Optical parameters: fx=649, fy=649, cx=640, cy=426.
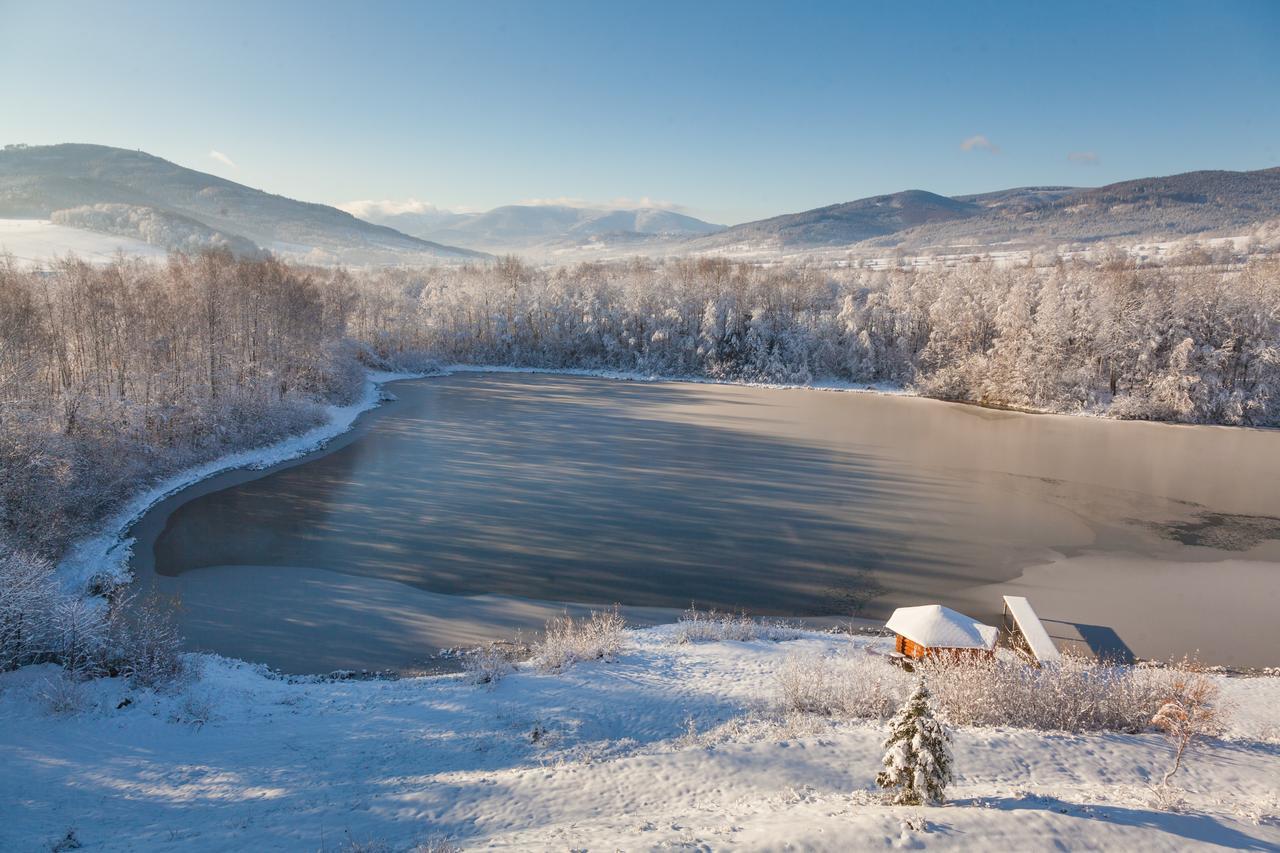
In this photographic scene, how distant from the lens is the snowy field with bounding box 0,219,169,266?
244 feet

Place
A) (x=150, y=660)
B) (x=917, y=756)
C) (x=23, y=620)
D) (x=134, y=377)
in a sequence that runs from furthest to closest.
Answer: (x=134, y=377) → (x=150, y=660) → (x=23, y=620) → (x=917, y=756)

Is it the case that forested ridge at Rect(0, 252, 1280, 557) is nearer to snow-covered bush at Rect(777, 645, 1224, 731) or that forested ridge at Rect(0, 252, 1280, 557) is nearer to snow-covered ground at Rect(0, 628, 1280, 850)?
snow-covered ground at Rect(0, 628, 1280, 850)

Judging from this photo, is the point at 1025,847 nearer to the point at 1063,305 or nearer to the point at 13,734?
the point at 13,734

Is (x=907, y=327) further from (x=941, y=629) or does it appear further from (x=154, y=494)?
(x=154, y=494)

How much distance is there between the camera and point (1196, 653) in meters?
13.1

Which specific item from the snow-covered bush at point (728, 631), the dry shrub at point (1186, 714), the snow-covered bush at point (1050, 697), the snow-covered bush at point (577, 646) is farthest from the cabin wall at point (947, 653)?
the snow-covered bush at point (577, 646)

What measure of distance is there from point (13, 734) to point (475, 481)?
1629 cm

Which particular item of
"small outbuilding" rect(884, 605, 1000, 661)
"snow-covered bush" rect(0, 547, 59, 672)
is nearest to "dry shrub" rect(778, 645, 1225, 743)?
"small outbuilding" rect(884, 605, 1000, 661)

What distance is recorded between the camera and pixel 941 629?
11.6 metres

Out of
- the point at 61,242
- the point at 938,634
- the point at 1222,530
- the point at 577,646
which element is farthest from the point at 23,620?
the point at 61,242

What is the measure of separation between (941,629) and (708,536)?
816 cm

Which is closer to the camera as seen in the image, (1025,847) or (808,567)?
(1025,847)

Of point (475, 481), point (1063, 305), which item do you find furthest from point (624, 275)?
point (475, 481)

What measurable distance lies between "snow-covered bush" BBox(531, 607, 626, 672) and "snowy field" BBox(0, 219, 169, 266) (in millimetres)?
83132
